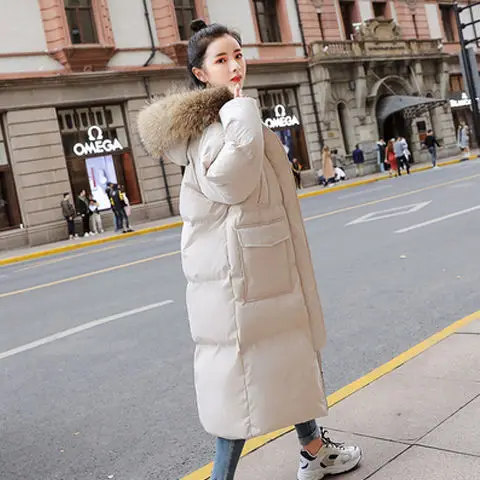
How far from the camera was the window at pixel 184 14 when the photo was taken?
26.8m

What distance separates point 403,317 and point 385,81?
2952cm

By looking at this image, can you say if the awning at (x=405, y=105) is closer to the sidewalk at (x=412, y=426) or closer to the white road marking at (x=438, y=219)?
the white road marking at (x=438, y=219)

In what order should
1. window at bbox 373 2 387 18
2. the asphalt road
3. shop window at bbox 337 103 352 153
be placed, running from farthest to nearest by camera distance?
window at bbox 373 2 387 18, shop window at bbox 337 103 352 153, the asphalt road

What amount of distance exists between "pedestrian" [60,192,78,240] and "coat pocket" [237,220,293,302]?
66.8 ft

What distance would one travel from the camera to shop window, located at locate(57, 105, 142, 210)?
23.7m

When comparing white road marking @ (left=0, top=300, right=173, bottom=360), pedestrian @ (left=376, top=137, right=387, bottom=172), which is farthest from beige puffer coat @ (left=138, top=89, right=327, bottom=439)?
pedestrian @ (left=376, top=137, right=387, bottom=172)

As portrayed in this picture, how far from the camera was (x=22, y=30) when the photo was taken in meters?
22.9

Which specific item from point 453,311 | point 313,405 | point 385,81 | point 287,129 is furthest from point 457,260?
point 385,81

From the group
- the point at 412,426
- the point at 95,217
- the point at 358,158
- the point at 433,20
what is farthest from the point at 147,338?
the point at 433,20

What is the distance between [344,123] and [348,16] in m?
5.62

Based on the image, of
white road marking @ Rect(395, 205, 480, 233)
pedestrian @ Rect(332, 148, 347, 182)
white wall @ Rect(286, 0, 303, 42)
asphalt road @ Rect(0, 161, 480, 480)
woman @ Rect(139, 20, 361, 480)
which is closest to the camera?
woman @ Rect(139, 20, 361, 480)

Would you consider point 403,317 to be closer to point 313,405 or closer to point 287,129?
point 313,405

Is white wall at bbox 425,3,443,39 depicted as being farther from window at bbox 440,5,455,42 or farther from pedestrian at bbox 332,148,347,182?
pedestrian at bbox 332,148,347,182

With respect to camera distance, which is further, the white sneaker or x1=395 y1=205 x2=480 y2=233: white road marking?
x1=395 y1=205 x2=480 y2=233: white road marking
